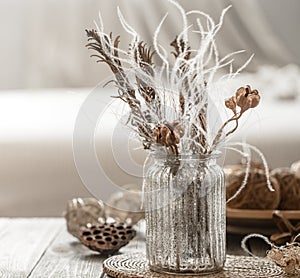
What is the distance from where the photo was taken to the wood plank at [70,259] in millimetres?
1199

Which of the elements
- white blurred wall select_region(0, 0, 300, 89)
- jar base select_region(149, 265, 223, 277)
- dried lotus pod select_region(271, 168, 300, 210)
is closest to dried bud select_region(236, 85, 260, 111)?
jar base select_region(149, 265, 223, 277)

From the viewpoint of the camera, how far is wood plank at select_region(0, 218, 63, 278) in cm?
124

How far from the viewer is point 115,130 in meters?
1.15

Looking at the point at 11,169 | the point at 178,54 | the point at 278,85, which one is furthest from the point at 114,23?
the point at 178,54

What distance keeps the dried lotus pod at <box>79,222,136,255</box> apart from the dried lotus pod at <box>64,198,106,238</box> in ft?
0.18

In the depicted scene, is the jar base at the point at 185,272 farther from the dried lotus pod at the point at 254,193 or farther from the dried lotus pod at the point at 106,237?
the dried lotus pod at the point at 254,193

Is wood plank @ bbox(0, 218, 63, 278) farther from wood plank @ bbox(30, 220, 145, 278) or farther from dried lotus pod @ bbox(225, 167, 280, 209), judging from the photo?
dried lotus pod @ bbox(225, 167, 280, 209)

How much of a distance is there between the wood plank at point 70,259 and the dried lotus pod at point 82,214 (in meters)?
0.03

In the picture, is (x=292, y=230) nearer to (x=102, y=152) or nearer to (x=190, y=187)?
(x=190, y=187)

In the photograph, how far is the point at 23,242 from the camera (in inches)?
56.6

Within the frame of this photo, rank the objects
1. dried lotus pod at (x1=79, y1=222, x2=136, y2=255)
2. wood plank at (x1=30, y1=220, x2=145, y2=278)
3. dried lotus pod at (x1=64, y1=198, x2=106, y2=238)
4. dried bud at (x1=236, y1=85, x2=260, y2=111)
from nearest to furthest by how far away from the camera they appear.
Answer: dried bud at (x1=236, y1=85, x2=260, y2=111) < wood plank at (x1=30, y1=220, x2=145, y2=278) < dried lotus pod at (x1=79, y1=222, x2=136, y2=255) < dried lotus pod at (x1=64, y1=198, x2=106, y2=238)

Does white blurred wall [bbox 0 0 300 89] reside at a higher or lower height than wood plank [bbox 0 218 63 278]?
higher

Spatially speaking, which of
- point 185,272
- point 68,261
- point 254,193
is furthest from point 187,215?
point 254,193

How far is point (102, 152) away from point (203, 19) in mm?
972
